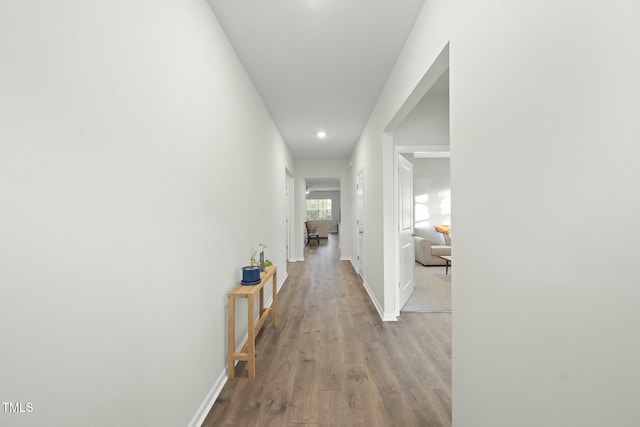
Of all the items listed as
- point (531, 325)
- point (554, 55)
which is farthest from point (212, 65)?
point (531, 325)

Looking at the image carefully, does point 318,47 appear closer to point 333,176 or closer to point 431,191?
point 333,176

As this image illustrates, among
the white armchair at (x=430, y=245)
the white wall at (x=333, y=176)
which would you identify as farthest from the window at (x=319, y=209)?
the white armchair at (x=430, y=245)

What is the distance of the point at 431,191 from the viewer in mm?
7355

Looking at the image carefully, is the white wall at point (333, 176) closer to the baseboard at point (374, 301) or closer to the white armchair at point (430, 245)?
the white armchair at point (430, 245)

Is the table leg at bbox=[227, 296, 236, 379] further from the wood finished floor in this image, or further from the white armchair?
the white armchair

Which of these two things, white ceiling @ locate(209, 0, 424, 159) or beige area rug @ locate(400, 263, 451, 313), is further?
beige area rug @ locate(400, 263, 451, 313)

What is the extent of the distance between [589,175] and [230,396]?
7.21 ft

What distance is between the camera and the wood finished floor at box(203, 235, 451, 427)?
66.2 inches

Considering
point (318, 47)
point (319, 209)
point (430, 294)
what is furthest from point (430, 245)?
point (319, 209)

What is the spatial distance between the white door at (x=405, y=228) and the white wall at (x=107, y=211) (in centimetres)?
225

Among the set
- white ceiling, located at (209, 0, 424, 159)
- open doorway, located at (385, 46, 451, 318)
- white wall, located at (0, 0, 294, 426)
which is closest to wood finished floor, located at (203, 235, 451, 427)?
white wall, located at (0, 0, 294, 426)

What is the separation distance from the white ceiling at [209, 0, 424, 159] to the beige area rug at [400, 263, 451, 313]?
8.84 feet

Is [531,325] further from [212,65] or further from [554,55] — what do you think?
[212,65]

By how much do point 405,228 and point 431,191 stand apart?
436 centimetres
